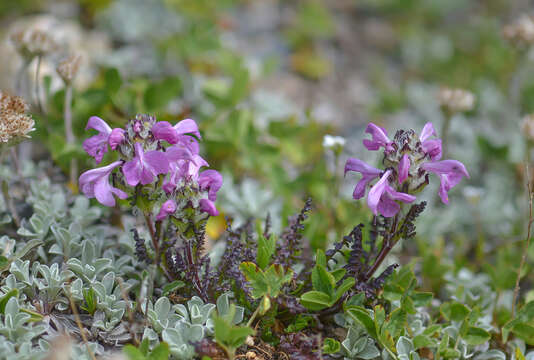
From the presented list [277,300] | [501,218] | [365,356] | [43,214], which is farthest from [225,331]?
[501,218]

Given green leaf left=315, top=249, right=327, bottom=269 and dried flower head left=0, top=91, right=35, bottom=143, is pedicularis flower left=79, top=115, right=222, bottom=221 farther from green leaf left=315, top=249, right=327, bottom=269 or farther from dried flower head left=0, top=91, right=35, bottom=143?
green leaf left=315, top=249, right=327, bottom=269

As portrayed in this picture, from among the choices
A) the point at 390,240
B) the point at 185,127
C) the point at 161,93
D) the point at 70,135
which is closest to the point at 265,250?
the point at 390,240

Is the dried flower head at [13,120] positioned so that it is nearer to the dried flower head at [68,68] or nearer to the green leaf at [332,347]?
the dried flower head at [68,68]

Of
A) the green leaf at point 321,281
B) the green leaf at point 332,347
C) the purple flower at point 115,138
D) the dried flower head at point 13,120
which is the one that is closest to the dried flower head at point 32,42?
the dried flower head at point 13,120

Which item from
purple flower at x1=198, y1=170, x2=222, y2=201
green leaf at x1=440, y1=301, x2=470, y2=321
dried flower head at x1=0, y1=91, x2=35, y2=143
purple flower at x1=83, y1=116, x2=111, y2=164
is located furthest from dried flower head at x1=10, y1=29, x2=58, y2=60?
green leaf at x1=440, y1=301, x2=470, y2=321

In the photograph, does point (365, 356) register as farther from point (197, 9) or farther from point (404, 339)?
point (197, 9)
